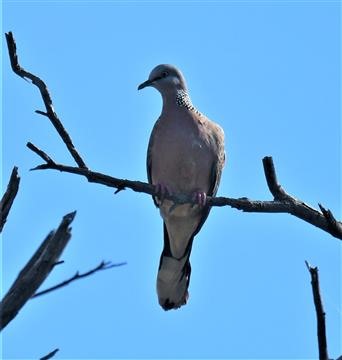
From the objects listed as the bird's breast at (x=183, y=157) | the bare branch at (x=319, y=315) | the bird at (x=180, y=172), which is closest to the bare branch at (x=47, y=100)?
the bird at (x=180, y=172)

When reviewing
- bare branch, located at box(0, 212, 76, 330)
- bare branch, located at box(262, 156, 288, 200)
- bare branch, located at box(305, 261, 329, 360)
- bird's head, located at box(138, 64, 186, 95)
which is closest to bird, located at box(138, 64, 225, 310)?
bird's head, located at box(138, 64, 186, 95)

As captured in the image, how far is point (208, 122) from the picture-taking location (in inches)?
259

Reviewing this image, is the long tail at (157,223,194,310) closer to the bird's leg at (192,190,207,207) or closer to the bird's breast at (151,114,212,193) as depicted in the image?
the bird's breast at (151,114,212,193)

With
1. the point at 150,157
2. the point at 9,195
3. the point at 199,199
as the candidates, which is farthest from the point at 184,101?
the point at 9,195

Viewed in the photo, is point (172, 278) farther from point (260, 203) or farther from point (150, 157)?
point (260, 203)

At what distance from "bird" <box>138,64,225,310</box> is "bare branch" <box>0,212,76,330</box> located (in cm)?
359

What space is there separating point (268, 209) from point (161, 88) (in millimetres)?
2463

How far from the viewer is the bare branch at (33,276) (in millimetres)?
2545

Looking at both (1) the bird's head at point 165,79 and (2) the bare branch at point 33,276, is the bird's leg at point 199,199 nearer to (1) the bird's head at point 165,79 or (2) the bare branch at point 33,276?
(1) the bird's head at point 165,79

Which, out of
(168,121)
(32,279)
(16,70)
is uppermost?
(168,121)

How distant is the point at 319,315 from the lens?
3.08 m

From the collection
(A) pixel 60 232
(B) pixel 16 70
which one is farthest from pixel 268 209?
(A) pixel 60 232

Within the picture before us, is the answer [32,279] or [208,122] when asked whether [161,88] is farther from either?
[32,279]

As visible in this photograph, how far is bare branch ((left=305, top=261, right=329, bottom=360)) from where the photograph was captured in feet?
9.69
